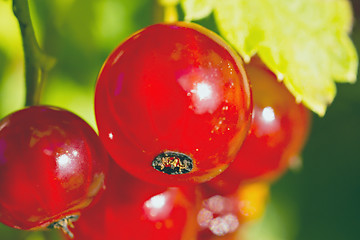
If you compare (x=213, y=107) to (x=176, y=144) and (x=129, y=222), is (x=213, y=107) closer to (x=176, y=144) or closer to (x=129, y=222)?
(x=176, y=144)

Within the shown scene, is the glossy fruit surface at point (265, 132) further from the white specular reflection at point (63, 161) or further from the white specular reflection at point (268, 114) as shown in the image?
the white specular reflection at point (63, 161)

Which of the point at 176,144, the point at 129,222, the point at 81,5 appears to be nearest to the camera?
the point at 176,144

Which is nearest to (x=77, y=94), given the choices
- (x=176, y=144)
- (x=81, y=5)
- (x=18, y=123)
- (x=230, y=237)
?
(x=81, y=5)

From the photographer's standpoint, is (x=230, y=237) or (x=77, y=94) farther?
(x=77, y=94)

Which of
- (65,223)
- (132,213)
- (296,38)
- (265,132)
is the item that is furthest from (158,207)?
(296,38)

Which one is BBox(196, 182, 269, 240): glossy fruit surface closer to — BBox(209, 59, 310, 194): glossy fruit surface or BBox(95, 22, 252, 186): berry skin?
BBox(209, 59, 310, 194): glossy fruit surface

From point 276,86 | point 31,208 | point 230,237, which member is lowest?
point 230,237

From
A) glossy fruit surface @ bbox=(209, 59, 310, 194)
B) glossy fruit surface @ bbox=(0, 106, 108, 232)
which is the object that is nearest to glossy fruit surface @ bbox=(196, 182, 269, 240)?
glossy fruit surface @ bbox=(209, 59, 310, 194)

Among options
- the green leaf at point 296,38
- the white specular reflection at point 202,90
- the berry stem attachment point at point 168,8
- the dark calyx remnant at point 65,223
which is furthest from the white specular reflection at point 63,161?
the berry stem attachment point at point 168,8

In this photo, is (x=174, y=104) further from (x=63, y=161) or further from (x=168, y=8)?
(x=168, y=8)
